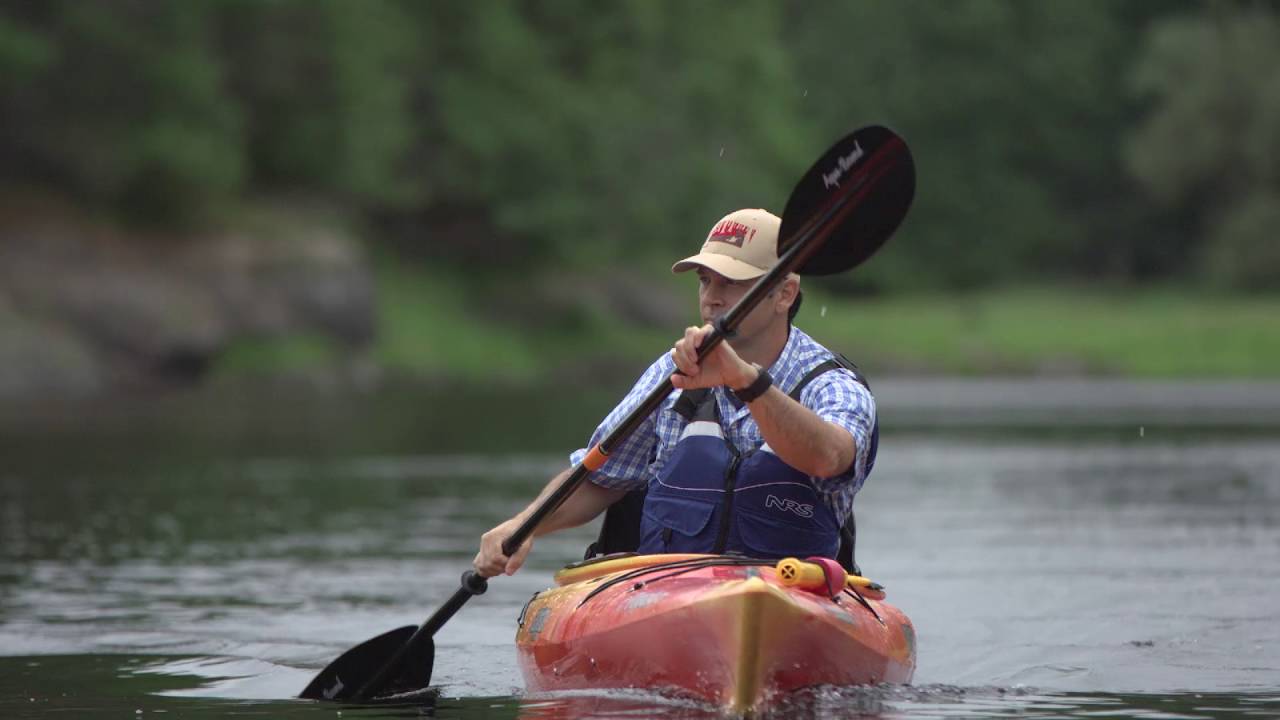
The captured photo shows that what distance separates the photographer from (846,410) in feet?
22.4

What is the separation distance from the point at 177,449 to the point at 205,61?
16.0m

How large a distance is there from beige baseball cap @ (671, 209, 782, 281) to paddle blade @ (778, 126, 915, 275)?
9 cm

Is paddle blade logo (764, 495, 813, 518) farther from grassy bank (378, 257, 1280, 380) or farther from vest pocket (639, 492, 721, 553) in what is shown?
grassy bank (378, 257, 1280, 380)

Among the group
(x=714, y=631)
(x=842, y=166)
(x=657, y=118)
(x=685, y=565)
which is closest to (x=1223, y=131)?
(x=657, y=118)

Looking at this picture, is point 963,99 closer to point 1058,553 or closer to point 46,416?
point 46,416

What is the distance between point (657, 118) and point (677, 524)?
41.5 metres

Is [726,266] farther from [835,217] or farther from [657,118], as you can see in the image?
Answer: [657,118]

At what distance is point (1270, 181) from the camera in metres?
50.3

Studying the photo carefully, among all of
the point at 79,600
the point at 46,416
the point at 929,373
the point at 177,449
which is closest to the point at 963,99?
the point at 929,373

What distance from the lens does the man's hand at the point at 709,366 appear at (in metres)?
6.41

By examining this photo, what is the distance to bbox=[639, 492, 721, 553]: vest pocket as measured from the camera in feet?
23.4

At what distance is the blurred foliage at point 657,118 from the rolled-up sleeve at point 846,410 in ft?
90.2

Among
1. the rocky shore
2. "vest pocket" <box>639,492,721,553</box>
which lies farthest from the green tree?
"vest pocket" <box>639,492,721,553</box>

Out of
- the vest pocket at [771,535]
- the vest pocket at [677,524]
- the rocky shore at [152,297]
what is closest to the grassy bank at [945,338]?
the rocky shore at [152,297]
